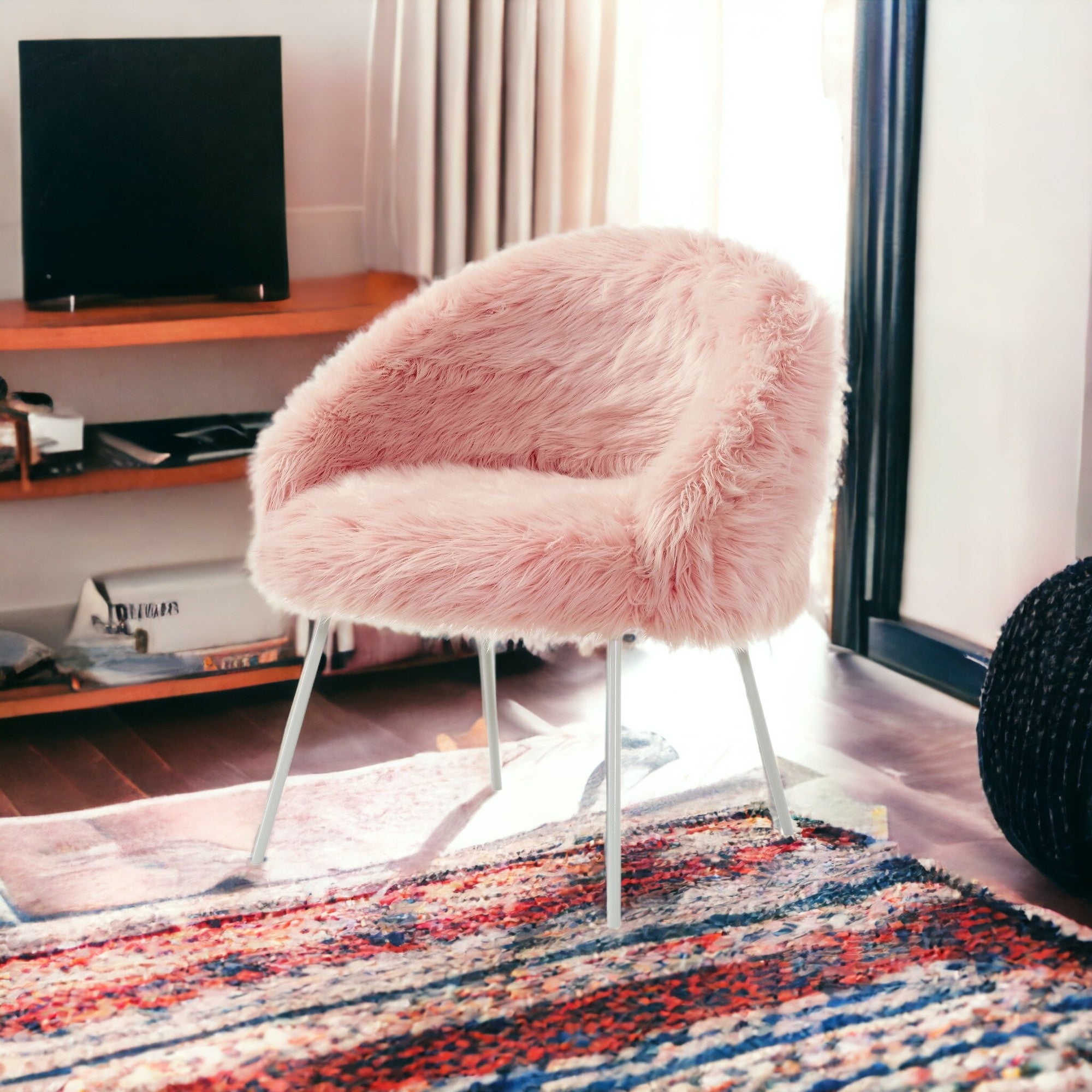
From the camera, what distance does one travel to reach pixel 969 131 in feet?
7.29

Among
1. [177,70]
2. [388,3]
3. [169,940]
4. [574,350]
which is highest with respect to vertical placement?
[388,3]

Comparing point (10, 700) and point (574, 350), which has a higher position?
point (574, 350)

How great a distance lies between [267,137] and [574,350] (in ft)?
2.58

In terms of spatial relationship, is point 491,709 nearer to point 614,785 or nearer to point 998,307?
point 614,785

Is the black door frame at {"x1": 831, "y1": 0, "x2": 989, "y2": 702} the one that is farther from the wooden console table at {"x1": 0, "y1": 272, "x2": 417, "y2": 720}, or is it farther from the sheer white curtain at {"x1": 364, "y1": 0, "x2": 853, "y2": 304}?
the wooden console table at {"x1": 0, "y1": 272, "x2": 417, "y2": 720}

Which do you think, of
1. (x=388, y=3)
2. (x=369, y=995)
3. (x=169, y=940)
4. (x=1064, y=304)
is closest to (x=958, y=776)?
(x=1064, y=304)

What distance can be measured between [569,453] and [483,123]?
809mm

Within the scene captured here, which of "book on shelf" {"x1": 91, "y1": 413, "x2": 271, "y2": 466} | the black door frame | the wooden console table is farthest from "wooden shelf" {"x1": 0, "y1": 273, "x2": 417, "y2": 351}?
the black door frame

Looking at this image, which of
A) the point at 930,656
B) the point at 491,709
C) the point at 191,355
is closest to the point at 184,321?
the point at 191,355

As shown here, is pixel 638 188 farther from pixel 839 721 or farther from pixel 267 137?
pixel 839 721

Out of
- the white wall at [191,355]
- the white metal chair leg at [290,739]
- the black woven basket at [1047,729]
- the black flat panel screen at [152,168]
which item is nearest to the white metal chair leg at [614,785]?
the white metal chair leg at [290,739]

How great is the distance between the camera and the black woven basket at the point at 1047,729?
5.04 ft

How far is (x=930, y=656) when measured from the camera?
7.78ft

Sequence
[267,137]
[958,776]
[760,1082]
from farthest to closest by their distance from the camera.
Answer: [267,137] < [958,776] < [760,1082]
